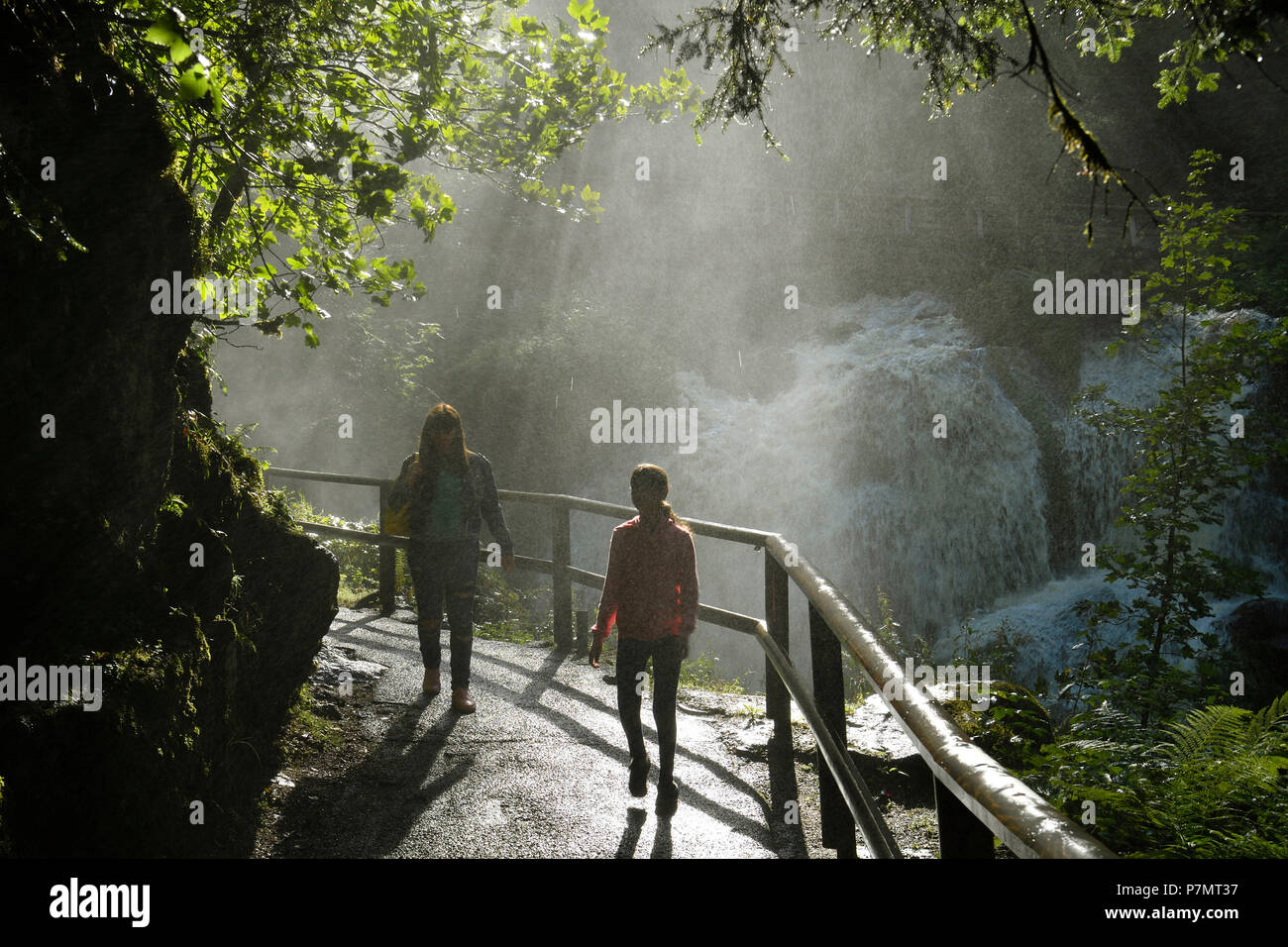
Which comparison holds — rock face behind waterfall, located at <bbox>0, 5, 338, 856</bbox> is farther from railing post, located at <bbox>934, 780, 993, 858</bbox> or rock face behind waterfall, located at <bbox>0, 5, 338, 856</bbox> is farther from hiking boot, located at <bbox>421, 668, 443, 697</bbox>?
railing post, located at <bbox>934, 780, 993, 858</bbox>

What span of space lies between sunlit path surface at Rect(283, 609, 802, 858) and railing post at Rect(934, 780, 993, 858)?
237 cm

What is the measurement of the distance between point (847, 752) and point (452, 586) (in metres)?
3.38

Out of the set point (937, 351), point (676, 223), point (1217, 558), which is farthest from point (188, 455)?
point (676, 223)

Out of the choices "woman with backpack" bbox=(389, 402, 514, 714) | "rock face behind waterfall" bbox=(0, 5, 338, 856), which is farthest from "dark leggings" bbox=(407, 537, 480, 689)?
"rock face behind waterfall" bbox=(0, 5, 338, 856)

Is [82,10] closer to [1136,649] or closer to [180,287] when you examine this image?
[180,287]

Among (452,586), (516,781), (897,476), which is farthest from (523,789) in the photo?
(897,476)

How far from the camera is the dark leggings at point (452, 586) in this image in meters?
5.54

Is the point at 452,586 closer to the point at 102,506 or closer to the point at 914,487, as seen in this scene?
the point at 102,506

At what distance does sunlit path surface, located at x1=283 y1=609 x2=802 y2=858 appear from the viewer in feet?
12.5

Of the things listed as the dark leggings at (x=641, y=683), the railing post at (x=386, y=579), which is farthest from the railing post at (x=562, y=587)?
the dark leggings at (x=641, y=683)

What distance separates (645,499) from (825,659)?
1403 millimetres

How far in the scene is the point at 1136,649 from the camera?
6.03m

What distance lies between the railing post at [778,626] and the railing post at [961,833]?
2694 mm

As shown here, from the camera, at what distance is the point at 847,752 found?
2.98 m
